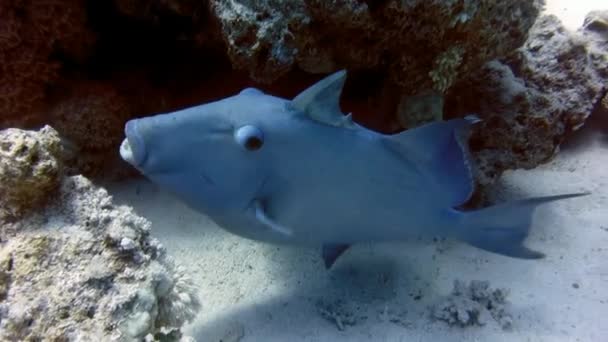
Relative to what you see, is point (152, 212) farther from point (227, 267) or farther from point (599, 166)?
point (599, 166)

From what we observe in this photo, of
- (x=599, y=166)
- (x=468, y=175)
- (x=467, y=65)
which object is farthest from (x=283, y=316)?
(x=599, y=166)

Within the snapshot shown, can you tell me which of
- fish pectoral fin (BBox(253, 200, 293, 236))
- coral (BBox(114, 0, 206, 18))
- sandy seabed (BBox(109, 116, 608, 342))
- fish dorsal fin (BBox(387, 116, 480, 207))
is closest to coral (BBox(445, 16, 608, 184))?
sandy seabed (BBox(109, 116, 608, 342))

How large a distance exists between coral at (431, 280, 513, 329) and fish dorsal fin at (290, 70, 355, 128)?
1.48m

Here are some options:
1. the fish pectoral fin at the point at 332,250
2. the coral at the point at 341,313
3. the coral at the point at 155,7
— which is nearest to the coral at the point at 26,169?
the coral at the point at 155,7

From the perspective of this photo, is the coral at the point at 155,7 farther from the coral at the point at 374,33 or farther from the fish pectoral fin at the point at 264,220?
the fish pectoral fin at the point at 264,220

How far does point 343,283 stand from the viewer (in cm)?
310

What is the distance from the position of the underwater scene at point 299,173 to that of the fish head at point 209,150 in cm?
1

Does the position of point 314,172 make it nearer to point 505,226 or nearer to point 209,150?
point 209,150

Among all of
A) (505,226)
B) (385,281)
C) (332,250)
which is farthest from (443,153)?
(385,281)

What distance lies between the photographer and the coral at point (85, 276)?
1884mm

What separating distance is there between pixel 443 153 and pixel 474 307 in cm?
113

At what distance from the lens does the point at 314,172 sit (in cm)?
230

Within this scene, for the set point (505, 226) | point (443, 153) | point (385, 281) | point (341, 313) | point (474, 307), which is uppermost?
point (443, 153)

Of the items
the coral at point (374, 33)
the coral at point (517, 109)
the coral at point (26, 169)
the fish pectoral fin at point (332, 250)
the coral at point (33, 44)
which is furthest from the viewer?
the coral at point (517, 109)
